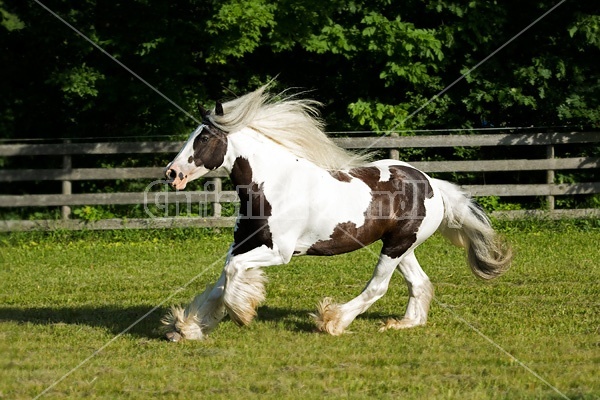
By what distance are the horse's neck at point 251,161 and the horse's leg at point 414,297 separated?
60.4 inches

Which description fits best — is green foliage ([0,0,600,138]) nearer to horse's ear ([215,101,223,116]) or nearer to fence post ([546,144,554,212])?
fence post ([546,144,554,212])

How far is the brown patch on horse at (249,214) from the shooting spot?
6.42 m

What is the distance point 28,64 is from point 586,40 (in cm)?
935

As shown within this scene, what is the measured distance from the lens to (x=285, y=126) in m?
6.82

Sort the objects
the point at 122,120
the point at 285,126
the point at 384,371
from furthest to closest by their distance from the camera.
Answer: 1. the point at 122,120
2. the point at 285,126
3. the point at 384,371

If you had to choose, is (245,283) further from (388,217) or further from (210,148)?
(388,217)

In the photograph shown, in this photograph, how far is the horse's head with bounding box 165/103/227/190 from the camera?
6.44m

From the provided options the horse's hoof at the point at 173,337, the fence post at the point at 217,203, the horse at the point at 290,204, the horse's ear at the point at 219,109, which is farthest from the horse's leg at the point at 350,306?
the fence post at the point at 217,203

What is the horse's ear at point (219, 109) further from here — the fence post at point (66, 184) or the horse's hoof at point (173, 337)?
the fence post at point (66, 184)

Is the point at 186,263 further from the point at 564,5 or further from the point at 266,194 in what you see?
the point at 564,5

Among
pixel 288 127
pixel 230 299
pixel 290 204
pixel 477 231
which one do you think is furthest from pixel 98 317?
pixel 477 231

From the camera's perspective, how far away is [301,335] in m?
6.71

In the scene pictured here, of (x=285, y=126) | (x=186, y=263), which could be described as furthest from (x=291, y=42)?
(x=285, y=126)

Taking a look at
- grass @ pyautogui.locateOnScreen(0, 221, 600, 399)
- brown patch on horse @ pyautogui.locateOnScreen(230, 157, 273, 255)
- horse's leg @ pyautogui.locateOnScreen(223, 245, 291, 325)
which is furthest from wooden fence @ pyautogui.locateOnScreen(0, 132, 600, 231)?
horse's leg @ pyautogui.locateOnScreen(223, 245, 291, 325)
